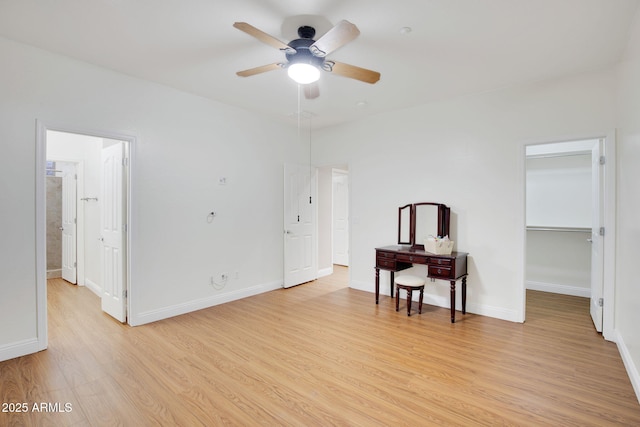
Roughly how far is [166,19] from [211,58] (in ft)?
2.03

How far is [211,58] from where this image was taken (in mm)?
2928

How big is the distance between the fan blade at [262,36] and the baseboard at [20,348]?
318 cm

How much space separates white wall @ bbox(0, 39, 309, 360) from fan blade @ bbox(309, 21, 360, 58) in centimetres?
222

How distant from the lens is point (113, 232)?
11.9 feet

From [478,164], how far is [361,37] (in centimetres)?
219

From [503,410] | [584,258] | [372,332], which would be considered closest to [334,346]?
[372,332]

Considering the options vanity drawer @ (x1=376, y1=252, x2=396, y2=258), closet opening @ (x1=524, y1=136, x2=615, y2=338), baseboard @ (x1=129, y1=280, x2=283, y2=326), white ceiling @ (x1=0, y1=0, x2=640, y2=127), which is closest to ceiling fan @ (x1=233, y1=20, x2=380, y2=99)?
white ceiling @ (x1=0, y1=0, x2=640, y2=127)

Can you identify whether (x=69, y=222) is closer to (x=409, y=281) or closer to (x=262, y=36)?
(x=262, y=36)

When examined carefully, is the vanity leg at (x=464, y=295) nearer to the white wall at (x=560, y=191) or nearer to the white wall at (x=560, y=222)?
the white wall at (x=560, y=222)

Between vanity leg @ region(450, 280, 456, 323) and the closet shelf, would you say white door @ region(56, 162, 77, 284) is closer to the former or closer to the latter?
vanity leg @ region(450, 280, 456, 323)

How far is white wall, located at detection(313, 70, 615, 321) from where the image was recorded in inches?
129

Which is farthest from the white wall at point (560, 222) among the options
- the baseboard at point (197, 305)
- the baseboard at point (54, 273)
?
the baseboard at point (54, 273)

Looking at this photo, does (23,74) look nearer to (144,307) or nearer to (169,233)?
(169,233)

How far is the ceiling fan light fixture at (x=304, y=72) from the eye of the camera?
7.82ft
